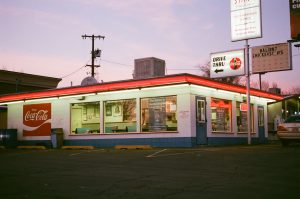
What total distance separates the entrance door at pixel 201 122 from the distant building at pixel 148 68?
14.8 feet

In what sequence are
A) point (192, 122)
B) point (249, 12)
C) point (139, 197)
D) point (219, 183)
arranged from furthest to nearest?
1. point (249, 12)
2. point (192, 122)
3. point (219, 183)
4. point (139, 197)

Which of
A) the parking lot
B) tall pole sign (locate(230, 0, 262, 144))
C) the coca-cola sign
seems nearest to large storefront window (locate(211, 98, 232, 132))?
tall pole sign (locate(230, 0, 262, 144))

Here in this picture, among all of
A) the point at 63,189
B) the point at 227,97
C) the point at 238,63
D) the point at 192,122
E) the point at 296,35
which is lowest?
the point at 63,189

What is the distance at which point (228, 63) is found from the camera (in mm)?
25656

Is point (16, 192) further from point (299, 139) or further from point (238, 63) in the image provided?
point (238, 63)

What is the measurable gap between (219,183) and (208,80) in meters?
14.0

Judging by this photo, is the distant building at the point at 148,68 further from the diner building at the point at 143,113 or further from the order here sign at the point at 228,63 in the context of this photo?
the order here sign at the point at 228,63

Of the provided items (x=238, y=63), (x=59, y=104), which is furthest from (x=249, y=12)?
(x=59, y=104)

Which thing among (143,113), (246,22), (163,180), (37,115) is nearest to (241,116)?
(246,22)

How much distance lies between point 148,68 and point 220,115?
5610 mm

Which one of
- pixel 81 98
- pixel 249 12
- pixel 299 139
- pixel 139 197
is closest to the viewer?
pixel 139 197

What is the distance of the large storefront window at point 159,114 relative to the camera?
22.4m

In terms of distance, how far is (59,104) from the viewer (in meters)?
27.1

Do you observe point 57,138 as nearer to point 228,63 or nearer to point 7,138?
point 7,138
